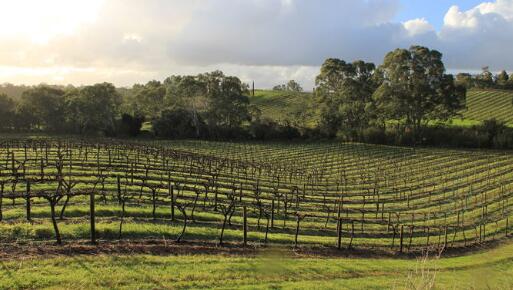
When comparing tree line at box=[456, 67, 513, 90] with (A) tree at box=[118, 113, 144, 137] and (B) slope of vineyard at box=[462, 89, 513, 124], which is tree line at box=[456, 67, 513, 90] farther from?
(A) tree at box=[118, 113, 144, 137]

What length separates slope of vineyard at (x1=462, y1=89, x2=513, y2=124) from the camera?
10300 centimetres

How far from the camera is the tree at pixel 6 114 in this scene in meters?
98.6

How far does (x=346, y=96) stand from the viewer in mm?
95562

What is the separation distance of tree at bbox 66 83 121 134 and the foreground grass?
90422 millimetres

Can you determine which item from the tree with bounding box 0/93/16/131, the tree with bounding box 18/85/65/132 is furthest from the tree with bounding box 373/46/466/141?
the tree with bounding box 0/93/16/131

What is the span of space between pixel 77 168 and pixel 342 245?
92.0 ft

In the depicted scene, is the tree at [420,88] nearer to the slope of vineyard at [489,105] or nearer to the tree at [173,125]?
the slope of vineyard at [489,105]

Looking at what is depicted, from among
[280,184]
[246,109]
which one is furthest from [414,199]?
[246,109]

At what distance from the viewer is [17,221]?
21047 millimetres

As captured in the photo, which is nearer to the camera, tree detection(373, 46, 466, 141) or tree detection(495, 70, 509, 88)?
tree detection(373, 46, 466, 141)

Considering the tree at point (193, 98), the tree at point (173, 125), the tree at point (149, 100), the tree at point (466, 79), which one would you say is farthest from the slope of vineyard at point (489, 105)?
the tree at point (149, 100)

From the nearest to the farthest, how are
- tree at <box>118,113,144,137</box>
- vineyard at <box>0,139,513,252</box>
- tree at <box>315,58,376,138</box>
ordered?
vineyard at <box>0,139,513,252</box>, tree at <box>315,58,376,138</box>, tree at <box>118,113,144,137</box>

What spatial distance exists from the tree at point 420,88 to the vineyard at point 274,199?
994cm

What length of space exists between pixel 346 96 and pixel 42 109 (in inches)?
2775
